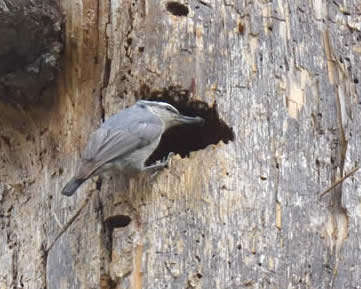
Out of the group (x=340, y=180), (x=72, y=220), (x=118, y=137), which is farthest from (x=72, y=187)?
(x=340, y=180)

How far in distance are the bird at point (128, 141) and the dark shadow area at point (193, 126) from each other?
40 millimetres

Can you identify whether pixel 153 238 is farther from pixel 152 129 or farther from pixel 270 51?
pixel 270 51

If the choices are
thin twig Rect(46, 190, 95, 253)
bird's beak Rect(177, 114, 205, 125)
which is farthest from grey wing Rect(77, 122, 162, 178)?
thin twig Rect(46, 190, 95, 253)

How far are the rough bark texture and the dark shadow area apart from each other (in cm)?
1

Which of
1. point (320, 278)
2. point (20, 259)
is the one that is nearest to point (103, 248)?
point (20, 259)

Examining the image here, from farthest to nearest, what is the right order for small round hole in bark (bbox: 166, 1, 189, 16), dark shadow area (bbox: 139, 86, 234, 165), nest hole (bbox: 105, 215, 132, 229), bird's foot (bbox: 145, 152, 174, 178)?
small round hole in bark (bbox: 166, 1, 189, 16) < dark shadow area (bbox: 139, 86, 234, 165) < bird's foot (bbox: 145, 152, 174, 178) < nest hole (bbox: 105, 215, 132, 229)

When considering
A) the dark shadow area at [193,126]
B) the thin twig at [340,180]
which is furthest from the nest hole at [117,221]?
the thin twig at [340,180]

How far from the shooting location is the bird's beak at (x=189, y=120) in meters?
5.44

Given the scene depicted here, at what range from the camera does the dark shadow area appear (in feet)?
17.6

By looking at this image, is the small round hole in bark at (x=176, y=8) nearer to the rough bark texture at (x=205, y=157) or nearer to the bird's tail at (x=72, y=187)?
the rough bark texture at (x=205, y=157)

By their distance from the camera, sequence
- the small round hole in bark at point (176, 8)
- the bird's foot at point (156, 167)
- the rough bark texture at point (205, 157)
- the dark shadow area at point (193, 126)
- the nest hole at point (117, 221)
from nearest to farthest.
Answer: the rough bark texture at point (205, 157) → the nest hole at point (117, 221) → the bird's foot at point (156, 167) → the dark shadow area at point (193, 126) → the small round hole in bark at point (176, 8)

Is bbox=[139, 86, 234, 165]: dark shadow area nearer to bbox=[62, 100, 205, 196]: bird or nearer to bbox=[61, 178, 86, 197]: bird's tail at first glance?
bbox=[62, 100, 205, 196]: bird

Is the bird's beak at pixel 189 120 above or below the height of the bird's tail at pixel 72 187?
above

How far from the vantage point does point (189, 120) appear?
555 centimetres
